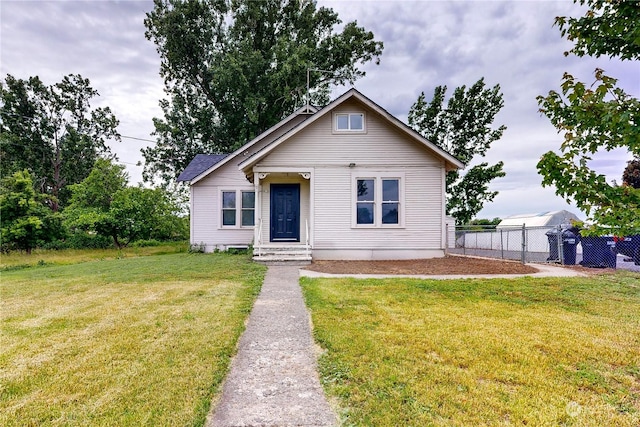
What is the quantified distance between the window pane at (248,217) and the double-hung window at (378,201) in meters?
5.58

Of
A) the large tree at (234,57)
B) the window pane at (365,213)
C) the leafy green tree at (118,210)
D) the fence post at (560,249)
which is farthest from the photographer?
the large tree at (234,57)

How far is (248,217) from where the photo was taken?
15297 millimetres

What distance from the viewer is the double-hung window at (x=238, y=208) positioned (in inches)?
599

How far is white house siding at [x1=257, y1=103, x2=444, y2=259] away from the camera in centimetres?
1198

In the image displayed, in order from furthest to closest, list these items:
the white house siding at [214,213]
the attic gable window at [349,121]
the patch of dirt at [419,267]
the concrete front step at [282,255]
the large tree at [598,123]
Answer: the white house siding at [214,213]
the attic gable window at [349,121]
the concrete front step at [282,255]
the patch of dirt at [419,267]
the large tree at [598,123]

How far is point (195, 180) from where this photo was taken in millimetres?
14680

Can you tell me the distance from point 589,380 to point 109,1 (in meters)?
19.2

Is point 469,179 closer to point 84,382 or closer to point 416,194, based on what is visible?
point 416,194

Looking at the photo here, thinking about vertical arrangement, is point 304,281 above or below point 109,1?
below

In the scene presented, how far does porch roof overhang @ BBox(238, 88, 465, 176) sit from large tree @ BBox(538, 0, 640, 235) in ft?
23.2

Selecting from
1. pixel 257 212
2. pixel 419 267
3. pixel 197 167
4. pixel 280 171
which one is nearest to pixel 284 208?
pixel 257 212

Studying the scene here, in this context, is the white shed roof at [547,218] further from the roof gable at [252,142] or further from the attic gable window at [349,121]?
the roof gable at [252,142]

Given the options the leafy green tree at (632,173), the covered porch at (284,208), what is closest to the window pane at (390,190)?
the covered porch at (284,208)

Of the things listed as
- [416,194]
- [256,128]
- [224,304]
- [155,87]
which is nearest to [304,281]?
[224,304]
